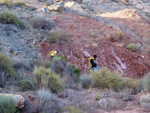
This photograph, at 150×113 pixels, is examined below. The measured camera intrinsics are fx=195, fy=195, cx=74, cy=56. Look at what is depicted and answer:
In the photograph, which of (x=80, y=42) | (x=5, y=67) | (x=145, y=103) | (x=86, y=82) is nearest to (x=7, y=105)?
(x=5, y=67)

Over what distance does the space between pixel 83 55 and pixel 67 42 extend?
159 cm

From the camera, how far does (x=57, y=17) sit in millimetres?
17484

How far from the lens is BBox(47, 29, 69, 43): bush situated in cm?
1362

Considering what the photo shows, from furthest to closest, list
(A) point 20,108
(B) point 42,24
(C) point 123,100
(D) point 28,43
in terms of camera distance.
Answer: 1. (B) point 42,24
2. (D) point 28,43
3. (C) point 123,100
4. (A) point 20,108

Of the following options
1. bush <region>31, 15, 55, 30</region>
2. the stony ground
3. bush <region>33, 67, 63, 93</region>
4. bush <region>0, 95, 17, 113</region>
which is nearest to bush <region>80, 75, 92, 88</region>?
bush <region>33, 67, 63, 93</region>

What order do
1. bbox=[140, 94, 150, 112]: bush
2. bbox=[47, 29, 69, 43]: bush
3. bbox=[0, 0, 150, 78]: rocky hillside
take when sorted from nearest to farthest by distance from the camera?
1. bbox=[140, 94, 150, 112]: bush
2. bbox=[0, 0, 150, 78]: rocky hillside
3. bbox=[47, 29, 69, 43]: bush

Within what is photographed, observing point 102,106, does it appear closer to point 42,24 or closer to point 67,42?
point 67,42

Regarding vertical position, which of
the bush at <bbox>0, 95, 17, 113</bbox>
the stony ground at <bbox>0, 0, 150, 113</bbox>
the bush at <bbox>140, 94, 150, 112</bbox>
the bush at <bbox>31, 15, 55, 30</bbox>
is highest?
the bush at <bbox>0, 95, 17, 113</bbox>

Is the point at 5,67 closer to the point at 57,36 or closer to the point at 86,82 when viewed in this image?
the point at 86,82

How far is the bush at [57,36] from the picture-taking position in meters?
13.6

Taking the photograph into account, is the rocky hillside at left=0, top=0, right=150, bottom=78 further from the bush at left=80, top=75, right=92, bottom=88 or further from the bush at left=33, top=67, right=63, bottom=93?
the bush at left=33, top=67, right=63, bottom=93

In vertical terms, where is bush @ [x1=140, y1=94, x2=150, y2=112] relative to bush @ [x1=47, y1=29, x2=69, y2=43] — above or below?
above

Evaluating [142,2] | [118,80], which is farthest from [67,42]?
[142,2]

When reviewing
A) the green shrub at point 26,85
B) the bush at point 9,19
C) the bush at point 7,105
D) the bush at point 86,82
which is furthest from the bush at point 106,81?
the bush at point 9,19
